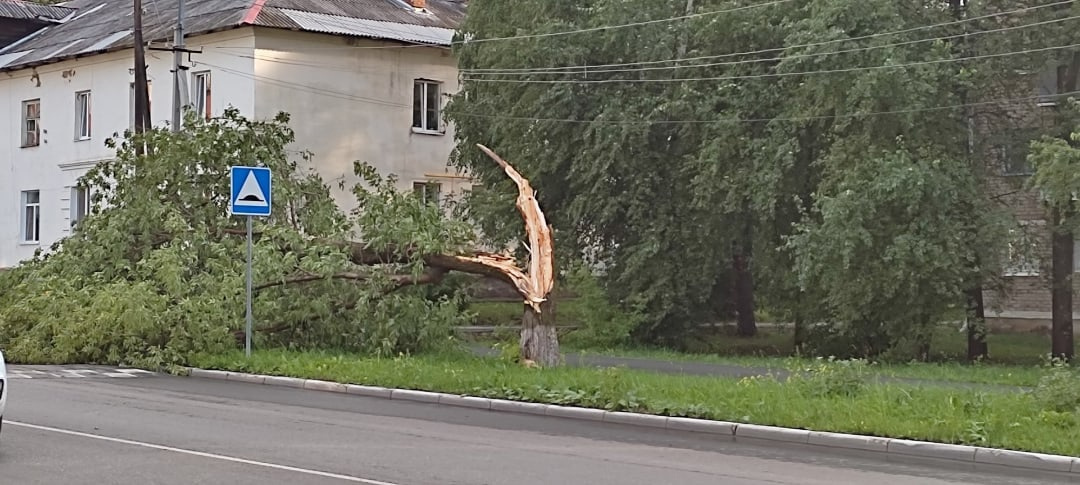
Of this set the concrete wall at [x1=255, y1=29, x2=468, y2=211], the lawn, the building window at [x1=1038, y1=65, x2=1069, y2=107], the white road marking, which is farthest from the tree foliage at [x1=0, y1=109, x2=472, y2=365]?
the concrete wall at [x1=255, y1=29, x2=468, y2=211]

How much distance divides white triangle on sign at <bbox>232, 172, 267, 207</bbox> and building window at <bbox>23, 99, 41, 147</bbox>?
30.8 m

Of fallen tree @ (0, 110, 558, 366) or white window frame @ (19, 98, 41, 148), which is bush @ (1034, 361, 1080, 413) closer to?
fallen tree @ (0, 110, 558, 366)

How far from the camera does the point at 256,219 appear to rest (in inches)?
944

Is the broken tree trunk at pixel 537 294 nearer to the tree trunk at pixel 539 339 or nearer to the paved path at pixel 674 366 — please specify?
the tree trunk at pixel 539 339

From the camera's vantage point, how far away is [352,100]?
42.2 metres

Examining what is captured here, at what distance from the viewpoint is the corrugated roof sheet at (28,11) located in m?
50.5

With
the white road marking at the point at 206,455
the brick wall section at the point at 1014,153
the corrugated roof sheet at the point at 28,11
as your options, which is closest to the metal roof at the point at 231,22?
the corrugated roof sheet at the point at 28,11

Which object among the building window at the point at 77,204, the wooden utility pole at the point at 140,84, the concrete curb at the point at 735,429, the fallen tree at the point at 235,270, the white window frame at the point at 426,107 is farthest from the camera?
the building window at the point at 77,204

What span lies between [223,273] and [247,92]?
1902 cm

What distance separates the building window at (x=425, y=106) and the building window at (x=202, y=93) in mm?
6501

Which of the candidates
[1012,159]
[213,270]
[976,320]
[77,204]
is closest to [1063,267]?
[976,320]

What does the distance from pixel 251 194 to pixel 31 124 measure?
31846mm

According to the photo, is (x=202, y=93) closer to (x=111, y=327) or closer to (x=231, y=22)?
(x=231, y=22)

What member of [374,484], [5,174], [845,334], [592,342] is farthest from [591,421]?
[5,174]
